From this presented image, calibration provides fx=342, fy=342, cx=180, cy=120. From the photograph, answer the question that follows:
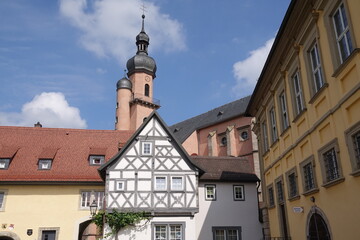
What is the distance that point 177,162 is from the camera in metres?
21.9

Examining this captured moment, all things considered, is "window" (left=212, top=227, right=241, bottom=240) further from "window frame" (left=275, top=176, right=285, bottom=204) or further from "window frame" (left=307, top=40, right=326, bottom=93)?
"window frame" (left=307, top=40, right=326, bottom=93)

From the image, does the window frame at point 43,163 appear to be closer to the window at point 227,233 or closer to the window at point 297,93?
the window at point 227,233

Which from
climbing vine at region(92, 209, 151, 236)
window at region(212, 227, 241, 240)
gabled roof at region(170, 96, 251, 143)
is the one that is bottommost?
window at region(212, 227, 241, 240)

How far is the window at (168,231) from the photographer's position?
2034 centimetres

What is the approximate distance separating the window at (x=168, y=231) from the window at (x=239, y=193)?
4.67m

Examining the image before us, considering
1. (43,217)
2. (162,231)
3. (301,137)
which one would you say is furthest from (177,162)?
(301,137)

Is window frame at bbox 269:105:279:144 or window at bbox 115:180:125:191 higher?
window frame at bbox 269:105:279:144

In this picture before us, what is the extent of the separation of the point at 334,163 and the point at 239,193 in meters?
14.3

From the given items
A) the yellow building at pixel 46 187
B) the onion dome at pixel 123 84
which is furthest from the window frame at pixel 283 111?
the onion dome at pixel 123 84

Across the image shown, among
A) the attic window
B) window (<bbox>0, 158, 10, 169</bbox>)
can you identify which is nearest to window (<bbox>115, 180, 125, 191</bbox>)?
the attic window

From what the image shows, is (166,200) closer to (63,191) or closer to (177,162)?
(177,162)

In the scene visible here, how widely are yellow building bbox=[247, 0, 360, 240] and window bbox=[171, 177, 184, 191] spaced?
21.8 ft

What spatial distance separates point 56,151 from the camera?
2580cm

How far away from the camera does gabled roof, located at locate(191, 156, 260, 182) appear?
23.5 metres
